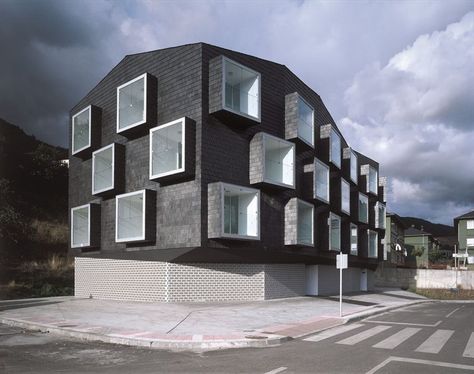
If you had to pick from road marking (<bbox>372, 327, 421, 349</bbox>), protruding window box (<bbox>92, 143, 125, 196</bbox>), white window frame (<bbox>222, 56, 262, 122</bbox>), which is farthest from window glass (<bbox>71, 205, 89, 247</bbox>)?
road marking (<bbox>372, 327, 421, 349</bbox>)

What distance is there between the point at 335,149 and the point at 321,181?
190 inches

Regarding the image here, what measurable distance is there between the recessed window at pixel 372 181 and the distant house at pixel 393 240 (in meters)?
18.6

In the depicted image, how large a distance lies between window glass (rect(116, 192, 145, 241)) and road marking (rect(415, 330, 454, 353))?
49.3 feet

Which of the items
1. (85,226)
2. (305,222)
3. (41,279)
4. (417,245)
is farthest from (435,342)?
(417,245)

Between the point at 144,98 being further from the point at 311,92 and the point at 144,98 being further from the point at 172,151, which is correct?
the point at 311,92

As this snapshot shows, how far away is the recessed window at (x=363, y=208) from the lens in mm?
42188

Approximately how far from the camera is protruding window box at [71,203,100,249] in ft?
95.0

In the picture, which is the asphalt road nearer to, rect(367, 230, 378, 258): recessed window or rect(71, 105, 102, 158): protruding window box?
rect(71, 105, 102, 158): protruding window box

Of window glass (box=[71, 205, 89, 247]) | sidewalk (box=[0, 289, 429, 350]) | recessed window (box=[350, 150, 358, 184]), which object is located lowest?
sidewalk (box=[0, 289, 429, 350])

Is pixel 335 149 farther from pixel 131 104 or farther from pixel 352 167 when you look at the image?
pixel 131 104

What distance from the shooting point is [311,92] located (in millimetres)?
33250

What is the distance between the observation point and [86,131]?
30719 millimetres

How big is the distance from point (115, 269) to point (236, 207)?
876 centimetres

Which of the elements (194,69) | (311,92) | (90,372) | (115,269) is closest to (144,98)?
(194,69)
